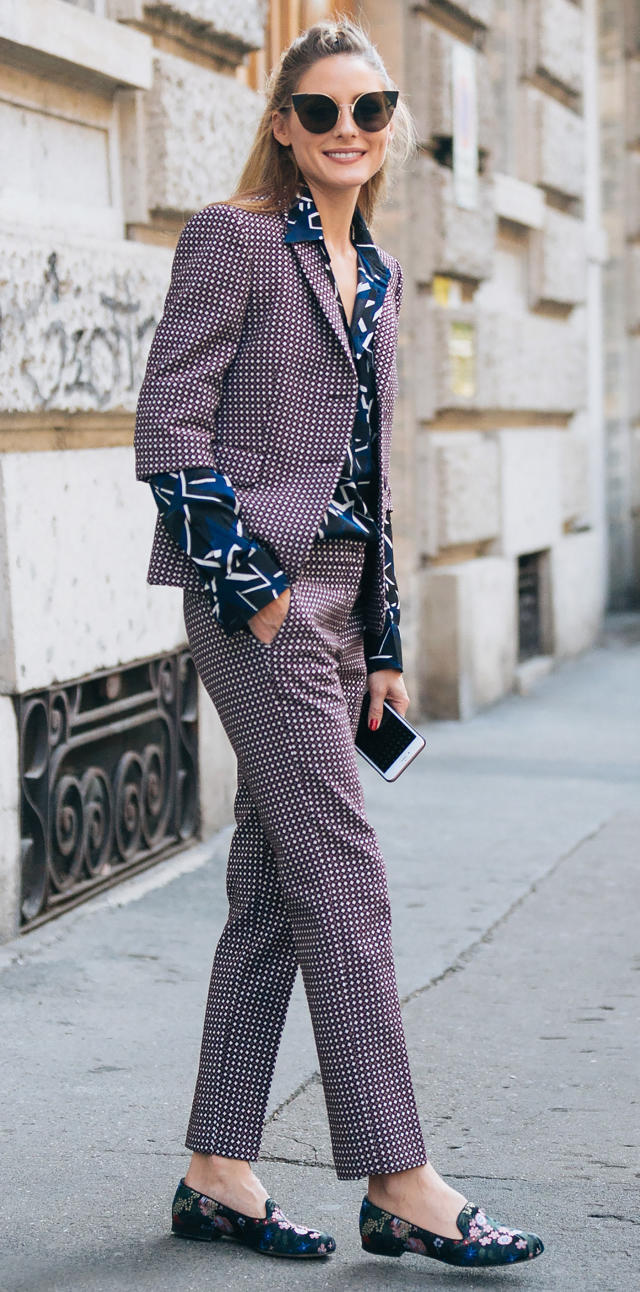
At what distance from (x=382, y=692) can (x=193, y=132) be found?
9.06ft

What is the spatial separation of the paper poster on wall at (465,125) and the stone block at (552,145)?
989mm

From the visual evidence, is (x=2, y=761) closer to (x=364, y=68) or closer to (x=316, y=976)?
(x=316, y=976)

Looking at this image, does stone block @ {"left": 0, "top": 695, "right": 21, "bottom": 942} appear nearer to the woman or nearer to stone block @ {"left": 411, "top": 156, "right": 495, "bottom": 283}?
the woman

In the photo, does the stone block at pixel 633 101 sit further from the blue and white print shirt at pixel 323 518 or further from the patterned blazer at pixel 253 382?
the patterned blazer at pixel 253 382

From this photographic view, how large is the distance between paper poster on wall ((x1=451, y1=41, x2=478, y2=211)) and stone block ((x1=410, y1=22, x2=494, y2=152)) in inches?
2.4

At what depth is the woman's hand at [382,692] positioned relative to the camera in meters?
2.55

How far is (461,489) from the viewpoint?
7324 mm

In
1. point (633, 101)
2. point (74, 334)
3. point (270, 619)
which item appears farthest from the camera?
point (633, 101)

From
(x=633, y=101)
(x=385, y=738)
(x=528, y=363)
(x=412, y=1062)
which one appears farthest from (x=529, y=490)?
(x=385, y=738)

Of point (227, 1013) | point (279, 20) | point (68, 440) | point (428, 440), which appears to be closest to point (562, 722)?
point (428, 440)

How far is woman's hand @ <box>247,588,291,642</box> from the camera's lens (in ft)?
7.40

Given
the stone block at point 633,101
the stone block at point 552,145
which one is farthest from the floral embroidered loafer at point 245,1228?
the stone block at point 633,101

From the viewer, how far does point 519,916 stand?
432 centimetres

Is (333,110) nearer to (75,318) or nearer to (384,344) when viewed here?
(384,344)
